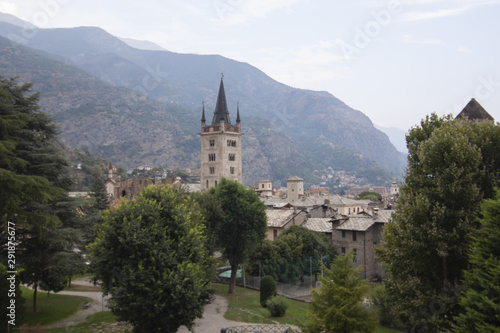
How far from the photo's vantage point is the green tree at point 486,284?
15.2 m

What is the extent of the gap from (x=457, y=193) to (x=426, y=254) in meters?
3.20

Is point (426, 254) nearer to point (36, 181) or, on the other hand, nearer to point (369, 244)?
point (36, 181)

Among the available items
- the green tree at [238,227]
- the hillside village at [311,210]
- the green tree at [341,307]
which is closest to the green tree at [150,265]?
the hillside village at [311,210]

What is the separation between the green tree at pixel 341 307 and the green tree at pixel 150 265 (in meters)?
6.29

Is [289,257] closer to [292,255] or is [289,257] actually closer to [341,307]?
[292,255]

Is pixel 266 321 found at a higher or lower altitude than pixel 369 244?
lower

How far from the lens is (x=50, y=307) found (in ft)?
101

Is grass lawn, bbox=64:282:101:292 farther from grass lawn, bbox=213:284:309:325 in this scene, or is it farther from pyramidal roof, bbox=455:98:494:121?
pyramidal roof, bbox=455:98:494:121

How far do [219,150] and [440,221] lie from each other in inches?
3036

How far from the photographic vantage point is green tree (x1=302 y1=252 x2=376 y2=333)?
68.0 ft

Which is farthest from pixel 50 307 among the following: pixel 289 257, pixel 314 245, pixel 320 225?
pixel 320 225

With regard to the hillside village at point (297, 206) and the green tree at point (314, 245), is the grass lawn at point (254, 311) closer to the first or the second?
the green tree at point (314, 245)

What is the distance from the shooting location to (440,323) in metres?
19.2

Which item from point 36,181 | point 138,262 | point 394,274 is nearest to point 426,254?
point 394,274
